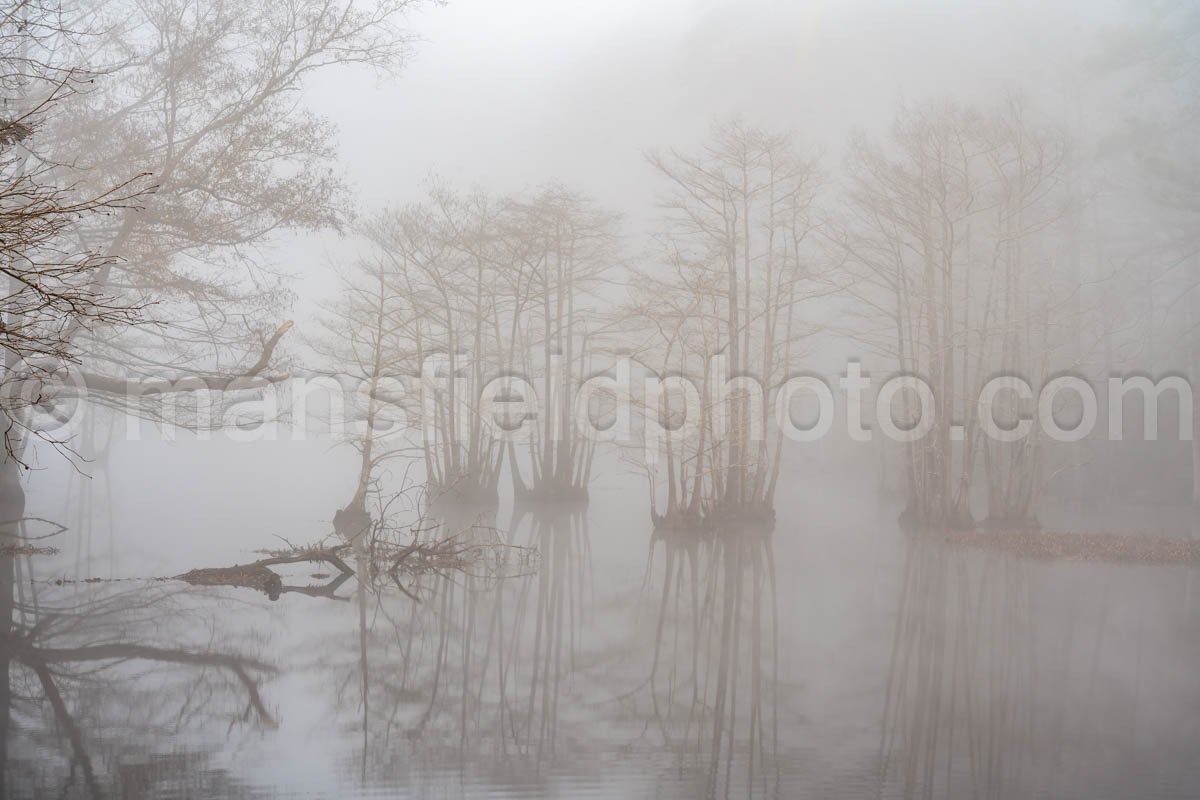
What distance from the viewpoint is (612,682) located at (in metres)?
6.73

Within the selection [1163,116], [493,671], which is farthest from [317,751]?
[1163,116]

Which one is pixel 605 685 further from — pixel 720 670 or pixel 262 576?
pixel 262 576

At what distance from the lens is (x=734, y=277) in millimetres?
14938

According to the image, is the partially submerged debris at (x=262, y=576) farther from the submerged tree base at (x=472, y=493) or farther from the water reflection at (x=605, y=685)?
the submerged tree base at (x=472, y=493)

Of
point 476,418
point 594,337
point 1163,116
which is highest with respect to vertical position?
point 1163,116

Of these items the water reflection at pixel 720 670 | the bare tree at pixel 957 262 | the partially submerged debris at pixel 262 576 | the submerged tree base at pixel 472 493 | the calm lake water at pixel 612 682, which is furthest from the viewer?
the submerged tree base at pixel 472 493

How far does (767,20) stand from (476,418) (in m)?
24.5

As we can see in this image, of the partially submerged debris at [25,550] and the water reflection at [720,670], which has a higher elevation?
the partially submerged debris at [25,550]

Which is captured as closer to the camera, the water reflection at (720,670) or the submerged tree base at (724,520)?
the water reflection at (720,670)

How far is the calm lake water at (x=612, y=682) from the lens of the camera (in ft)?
15.9

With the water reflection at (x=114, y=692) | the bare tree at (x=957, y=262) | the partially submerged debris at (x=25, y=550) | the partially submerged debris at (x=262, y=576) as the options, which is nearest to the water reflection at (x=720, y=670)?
the water reflection at (x=114, y=692)

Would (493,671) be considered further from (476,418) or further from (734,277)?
(476,418)

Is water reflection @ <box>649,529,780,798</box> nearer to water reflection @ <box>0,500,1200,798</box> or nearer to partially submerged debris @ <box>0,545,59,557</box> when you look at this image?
water reflection @ <box>0,500,1200,798</box>

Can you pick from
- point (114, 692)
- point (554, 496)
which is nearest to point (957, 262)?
point (554, 496)
